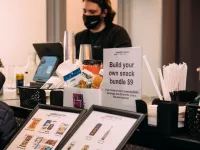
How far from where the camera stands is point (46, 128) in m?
0.99

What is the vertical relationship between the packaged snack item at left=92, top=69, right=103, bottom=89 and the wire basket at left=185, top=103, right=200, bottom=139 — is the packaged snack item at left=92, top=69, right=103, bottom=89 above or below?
above

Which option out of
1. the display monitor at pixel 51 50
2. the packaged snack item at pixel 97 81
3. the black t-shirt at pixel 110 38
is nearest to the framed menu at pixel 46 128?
the packaged snack item at pixel 97 81

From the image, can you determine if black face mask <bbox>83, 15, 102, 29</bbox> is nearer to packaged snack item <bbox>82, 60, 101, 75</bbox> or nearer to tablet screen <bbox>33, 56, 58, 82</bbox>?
tablet screen <bbox>33, 56, 58, 82</bbox>

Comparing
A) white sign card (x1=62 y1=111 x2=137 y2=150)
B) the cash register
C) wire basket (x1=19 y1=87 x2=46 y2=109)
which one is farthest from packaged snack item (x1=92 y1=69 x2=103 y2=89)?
the cash register

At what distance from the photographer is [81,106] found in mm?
1015

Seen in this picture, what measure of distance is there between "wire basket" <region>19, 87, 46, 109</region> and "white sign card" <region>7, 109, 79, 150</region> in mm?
132

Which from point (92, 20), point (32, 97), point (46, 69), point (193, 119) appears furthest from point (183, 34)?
point (193, 119)

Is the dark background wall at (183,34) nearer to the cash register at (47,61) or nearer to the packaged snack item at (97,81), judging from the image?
the cash register at (47,61)

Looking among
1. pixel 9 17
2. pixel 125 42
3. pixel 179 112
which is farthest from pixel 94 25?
pixel 179 112

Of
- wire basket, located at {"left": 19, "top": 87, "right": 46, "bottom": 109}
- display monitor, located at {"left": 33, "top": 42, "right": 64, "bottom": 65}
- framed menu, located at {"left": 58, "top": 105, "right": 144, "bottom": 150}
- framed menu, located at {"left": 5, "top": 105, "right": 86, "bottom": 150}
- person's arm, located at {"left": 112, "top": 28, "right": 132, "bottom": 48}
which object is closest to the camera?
framed menu, located at {"left": 58, "top": 105, "right": 144, "bottom": 150}

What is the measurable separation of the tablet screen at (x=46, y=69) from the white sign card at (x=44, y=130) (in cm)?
60

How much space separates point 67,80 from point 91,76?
0.28 ft

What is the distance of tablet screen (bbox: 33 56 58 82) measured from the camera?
1675 millimetres

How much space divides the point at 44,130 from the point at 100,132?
0.77 feet
